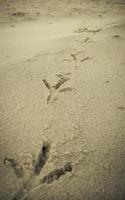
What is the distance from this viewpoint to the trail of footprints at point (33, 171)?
0.84 metres

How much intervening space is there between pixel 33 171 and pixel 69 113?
430 mm

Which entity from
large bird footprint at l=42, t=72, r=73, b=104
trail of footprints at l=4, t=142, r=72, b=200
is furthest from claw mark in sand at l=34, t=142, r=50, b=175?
large bird footprint at l=42, t=72, r=73, b=104

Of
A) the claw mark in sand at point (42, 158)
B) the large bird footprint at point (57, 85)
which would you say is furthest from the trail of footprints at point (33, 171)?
the large bird footprint at point (57, 85)

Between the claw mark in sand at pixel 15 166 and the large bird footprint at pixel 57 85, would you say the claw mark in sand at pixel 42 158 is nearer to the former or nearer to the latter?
the claw mark in sand at pixel 15 166

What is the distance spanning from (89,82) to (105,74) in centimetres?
18

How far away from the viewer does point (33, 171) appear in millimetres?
906

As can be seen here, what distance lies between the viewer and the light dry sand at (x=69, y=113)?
2.84 ft

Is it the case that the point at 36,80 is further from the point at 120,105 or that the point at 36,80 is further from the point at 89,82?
the point at 120,105

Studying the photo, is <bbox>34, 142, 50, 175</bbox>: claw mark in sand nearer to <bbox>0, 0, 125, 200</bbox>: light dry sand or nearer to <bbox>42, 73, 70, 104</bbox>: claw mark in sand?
<bbox>0, 0, 125, 200</bbox>: light dry sand

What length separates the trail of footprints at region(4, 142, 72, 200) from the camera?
0.84 meters

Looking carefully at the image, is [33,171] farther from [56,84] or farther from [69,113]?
[56,84]

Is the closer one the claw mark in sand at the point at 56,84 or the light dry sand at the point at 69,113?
the light dry sand at the point at 69,113

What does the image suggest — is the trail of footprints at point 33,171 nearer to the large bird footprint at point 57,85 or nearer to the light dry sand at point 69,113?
the light dry sand at point 69,113

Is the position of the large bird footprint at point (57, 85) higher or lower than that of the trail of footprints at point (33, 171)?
higher
